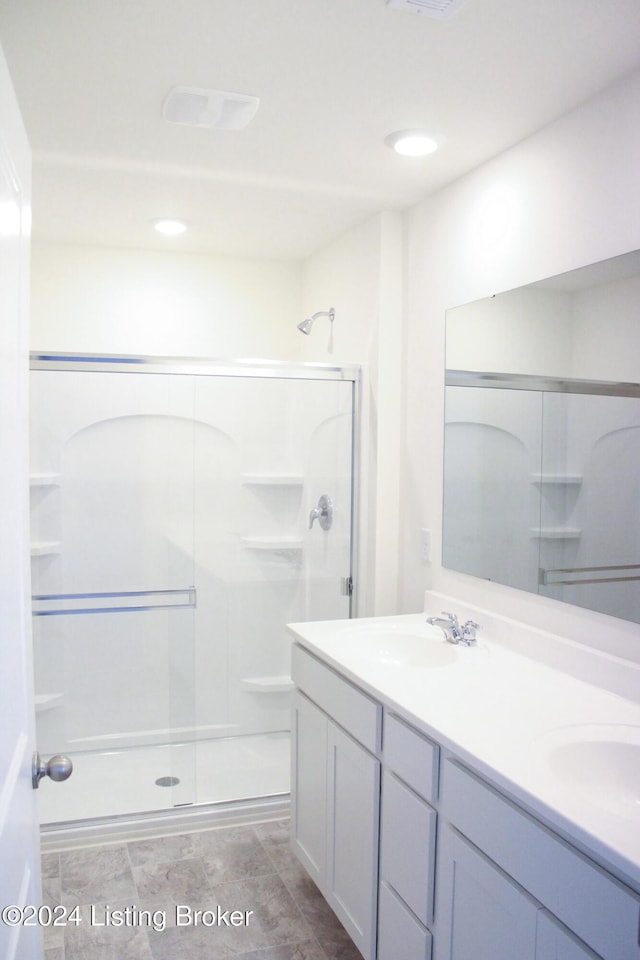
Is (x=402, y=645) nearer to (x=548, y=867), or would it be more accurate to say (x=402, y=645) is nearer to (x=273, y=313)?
(x=548, y=867)

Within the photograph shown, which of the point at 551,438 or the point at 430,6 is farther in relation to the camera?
the point at 551,438

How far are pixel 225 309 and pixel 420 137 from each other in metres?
1.86

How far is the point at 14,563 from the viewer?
1139 mm

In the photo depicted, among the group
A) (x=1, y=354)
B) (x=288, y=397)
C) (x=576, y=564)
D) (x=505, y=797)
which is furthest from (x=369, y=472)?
(x=1, y=354)

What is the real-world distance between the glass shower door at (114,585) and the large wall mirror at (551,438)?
1.18 m

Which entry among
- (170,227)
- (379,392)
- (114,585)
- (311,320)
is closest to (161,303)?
(170,227)

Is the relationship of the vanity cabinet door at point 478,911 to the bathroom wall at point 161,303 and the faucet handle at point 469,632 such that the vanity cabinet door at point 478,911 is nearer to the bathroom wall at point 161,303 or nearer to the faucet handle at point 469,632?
the faucet handle at point 469,632

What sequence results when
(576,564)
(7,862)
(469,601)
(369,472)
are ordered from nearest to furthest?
(7,862) < (576,564) < (469,601) < (369,472)

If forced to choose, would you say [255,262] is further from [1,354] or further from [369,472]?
[1,354]

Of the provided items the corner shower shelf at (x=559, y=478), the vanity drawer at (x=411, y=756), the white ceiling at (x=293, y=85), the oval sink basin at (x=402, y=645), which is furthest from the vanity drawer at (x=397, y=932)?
the white ceiling at (x=293, y=85)

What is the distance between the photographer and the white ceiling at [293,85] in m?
1.67

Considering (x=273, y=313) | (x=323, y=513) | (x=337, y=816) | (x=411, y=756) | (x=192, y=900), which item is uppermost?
(x=273, y=313)

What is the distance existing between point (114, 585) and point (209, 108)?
187cm

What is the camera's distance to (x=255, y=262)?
4008mm
